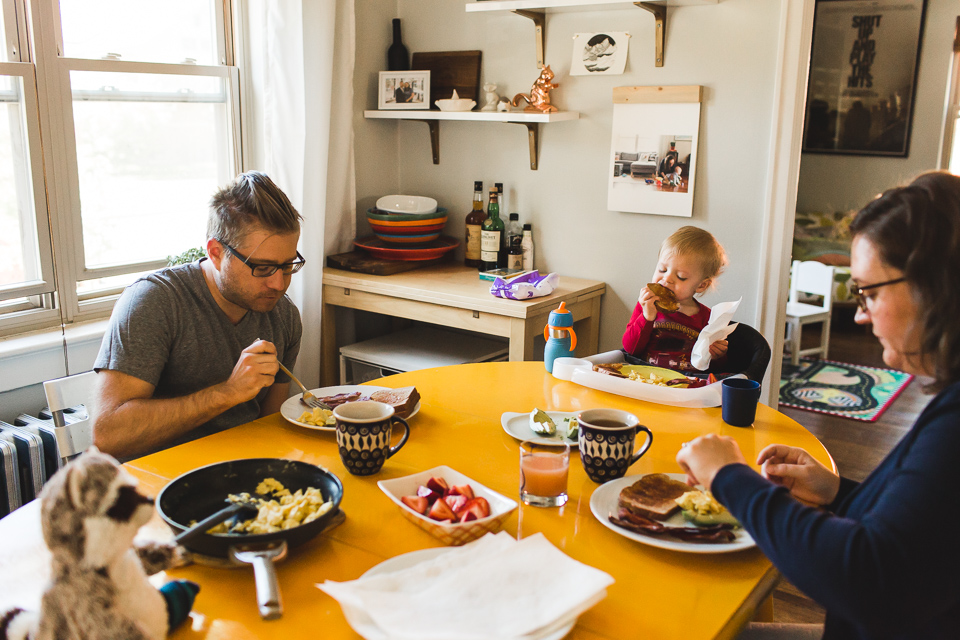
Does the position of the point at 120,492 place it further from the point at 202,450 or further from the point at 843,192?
the point at 843,192

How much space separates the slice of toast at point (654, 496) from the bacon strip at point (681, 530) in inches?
0.8

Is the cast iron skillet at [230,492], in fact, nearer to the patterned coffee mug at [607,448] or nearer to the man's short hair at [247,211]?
the patterned coffee mug at [607,448]

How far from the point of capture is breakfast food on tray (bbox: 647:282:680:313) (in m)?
2.31

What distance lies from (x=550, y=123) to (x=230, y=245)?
171cm

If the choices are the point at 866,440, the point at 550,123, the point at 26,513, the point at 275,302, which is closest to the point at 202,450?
the point at 26,513

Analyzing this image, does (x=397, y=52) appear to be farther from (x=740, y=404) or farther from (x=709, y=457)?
(x=709, y=457)

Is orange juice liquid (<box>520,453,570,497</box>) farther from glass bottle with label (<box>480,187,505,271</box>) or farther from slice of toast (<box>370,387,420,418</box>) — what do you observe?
glass bottle with label (<box>480,187,505,271</box>)

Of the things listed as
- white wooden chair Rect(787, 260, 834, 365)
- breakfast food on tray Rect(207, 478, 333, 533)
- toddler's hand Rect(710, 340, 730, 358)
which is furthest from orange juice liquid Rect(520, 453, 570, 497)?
white wooden chair Rect(787, 260, 834, 365)

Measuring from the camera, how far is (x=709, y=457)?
1087 millimetres

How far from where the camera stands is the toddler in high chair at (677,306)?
2334 millimetres

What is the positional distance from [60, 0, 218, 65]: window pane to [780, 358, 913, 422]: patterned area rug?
3207 millimetres

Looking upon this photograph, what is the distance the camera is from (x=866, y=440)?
368 cm

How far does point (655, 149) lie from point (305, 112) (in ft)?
4.42

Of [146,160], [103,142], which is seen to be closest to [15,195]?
[103,142]
